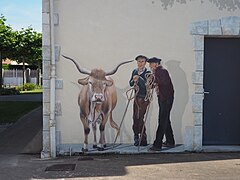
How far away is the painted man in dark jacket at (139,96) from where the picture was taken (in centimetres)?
822

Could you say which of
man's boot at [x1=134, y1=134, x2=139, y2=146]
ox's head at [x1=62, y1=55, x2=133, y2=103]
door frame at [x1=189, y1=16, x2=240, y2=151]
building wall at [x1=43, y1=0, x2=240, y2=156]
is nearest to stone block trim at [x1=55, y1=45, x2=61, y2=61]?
building wall at [x1=43, y1=0, x2=240, y2=156]

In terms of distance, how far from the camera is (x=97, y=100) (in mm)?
8195

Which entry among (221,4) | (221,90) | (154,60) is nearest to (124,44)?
(154,60)

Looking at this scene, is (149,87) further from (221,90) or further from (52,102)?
(52,102)

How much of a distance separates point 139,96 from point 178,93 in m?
0.86

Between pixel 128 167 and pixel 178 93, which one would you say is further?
pixel 178 93

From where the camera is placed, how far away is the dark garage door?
8.56 m

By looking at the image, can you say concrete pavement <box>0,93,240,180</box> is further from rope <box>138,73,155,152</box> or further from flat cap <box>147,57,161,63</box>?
flat cap <box>147,57,161,63</box>

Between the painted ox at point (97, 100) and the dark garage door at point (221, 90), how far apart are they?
6.56ft

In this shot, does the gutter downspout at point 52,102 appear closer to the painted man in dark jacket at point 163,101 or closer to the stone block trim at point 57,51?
the stone block trim at point 57,51

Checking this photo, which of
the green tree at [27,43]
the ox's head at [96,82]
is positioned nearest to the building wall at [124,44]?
the ox's head at [96,82]

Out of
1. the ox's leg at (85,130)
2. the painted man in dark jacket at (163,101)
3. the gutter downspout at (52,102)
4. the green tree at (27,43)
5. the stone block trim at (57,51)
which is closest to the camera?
the gutter downspout at (52,102)

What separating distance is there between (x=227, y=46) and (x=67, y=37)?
357 cm

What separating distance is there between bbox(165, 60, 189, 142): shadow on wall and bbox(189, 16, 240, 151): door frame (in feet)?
0.65
